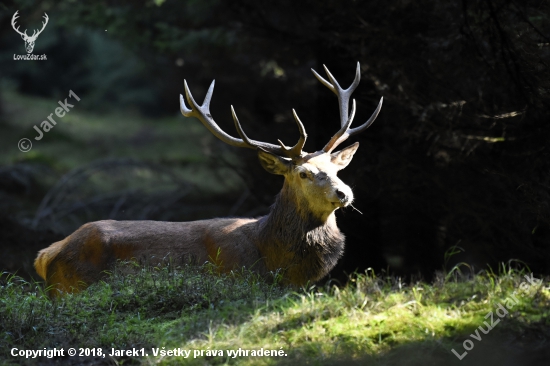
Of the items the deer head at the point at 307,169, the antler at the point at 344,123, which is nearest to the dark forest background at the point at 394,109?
the antler at the point at 344,123

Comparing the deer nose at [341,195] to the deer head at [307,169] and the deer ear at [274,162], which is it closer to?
the deer head at [307,169]

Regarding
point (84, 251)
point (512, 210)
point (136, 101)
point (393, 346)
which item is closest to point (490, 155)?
point (512, 210)

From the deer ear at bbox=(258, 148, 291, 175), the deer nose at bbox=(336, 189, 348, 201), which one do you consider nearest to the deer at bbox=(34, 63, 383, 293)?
the deer ear at bbox=(258, 148, 291, 175)

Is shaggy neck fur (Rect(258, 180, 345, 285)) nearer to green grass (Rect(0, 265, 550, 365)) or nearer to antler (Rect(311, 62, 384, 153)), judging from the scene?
antler (Rect(311, 62, 384, 153))

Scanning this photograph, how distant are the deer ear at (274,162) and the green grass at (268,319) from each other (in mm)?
1450

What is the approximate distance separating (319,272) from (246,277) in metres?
0.91

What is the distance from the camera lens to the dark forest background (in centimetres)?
757

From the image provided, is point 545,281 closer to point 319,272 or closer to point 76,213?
point 319,272

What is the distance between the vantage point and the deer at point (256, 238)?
738cm

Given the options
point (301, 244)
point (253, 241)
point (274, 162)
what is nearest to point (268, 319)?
point (301, 244)

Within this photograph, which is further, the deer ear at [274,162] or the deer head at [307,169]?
the deer ear at [274,162]

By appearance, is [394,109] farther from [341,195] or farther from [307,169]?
[341,195]

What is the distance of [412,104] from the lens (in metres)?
8.53

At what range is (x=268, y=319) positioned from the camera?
18.2 ft
